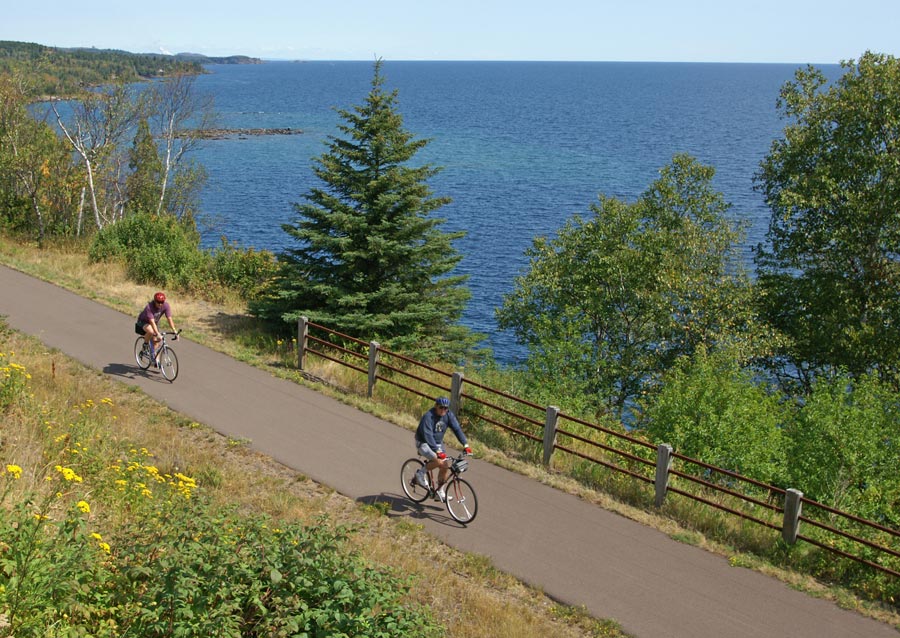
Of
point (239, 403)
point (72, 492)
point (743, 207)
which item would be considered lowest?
point (239, 403)

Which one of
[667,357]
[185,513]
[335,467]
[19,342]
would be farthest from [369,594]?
[667,357]

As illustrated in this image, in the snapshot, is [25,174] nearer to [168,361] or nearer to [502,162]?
[168,361]

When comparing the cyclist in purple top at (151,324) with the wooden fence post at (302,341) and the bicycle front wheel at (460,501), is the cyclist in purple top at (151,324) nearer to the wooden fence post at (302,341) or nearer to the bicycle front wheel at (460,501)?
the wooden fence post at (302,341)

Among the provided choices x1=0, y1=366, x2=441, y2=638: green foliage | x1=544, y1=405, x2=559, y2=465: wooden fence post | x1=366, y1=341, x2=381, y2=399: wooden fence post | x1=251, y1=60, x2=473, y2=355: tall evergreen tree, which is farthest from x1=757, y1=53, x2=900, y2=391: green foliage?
x1=0, y1=366, x2=441, y2=638: green foliage

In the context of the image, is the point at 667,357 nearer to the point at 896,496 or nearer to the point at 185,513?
the point at 896,496

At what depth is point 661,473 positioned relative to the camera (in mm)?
12375

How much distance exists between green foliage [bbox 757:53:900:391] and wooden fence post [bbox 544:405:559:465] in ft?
44.0

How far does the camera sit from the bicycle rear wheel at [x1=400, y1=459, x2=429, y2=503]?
12.0 metres

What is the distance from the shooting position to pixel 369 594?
645cm

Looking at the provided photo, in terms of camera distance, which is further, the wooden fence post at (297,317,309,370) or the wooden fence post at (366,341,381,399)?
the wooden fence post at (297,317,309,370)

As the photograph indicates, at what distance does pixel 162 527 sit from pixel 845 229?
22408 millimetres

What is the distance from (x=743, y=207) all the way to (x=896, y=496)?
48201 mm

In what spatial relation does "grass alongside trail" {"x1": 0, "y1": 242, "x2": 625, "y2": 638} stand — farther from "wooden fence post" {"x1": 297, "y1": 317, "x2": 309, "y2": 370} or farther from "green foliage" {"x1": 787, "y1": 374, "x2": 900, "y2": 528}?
"green foliage" {"x1": 787, "y1": 374, "x2": 900, "y2": 528}

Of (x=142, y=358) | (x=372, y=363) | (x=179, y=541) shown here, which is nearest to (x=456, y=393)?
(x=372, y=363)
